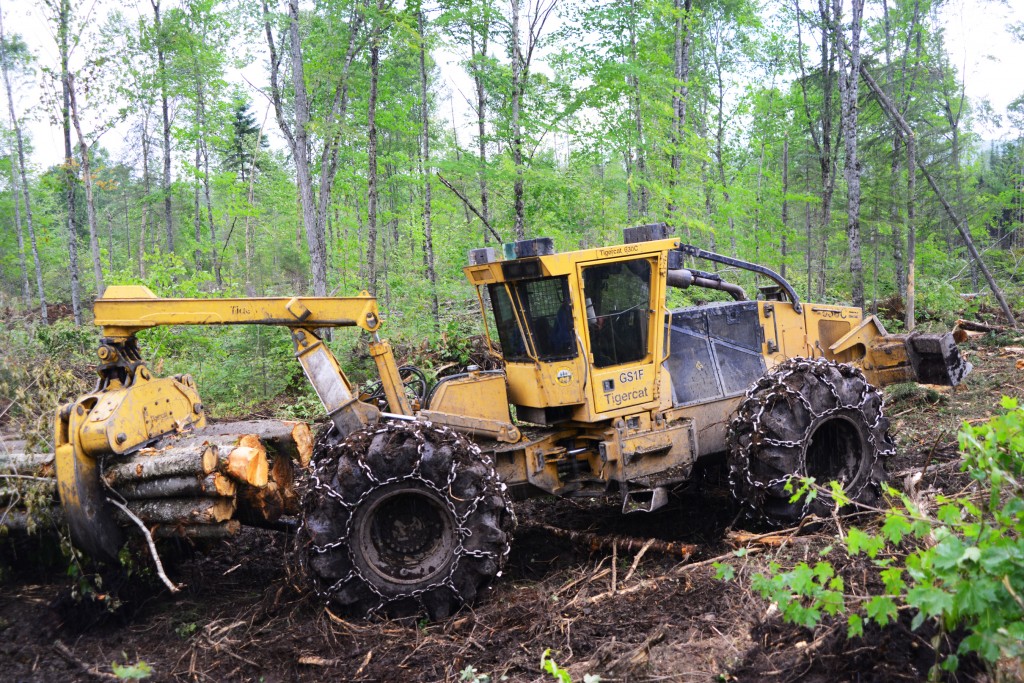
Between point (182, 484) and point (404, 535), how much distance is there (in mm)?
1589

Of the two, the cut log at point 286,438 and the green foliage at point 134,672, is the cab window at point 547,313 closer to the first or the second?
the cut log at point 286,438

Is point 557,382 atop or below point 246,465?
atop

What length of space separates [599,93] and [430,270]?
15.0 feet

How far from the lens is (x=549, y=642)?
447cm

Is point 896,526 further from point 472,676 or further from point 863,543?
point 472,676

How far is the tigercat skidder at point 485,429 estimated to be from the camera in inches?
205

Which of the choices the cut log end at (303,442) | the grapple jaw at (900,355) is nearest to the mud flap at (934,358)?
the grapple jaw at (900,355)

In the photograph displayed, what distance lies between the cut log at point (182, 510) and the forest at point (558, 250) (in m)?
0.61

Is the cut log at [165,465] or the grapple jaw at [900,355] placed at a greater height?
the grapple jaw at [900,355]

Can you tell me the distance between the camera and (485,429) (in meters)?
6.10

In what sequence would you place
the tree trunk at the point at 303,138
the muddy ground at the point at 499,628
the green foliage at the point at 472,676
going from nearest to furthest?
the muddy ground at the point at 499,628 < the green foliage at the point at 472,676 < the tree trunk at the point at 303,138

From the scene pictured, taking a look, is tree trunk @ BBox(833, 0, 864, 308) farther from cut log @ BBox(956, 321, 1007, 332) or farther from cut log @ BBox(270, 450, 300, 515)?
cut log @ BBox(270, 450, 300, 515)

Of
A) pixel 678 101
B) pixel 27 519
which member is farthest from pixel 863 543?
pixel 678 101

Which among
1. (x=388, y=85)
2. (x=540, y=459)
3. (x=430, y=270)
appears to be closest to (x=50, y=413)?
(x=540, y=459)
